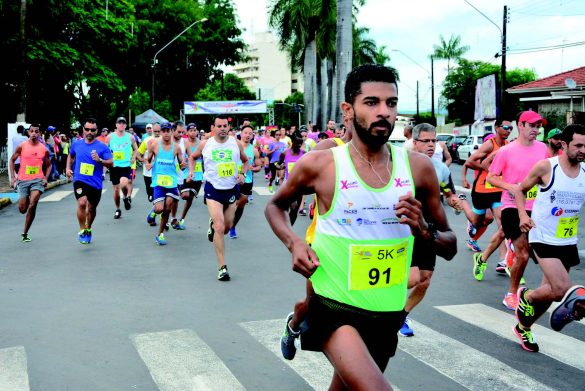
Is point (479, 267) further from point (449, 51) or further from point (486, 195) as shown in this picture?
point (449, 51)

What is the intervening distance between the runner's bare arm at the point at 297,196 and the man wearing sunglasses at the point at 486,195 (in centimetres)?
551

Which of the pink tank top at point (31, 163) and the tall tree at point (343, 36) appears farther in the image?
the tall tree at point (343, 36)

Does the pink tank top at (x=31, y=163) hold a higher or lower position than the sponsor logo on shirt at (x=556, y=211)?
higher

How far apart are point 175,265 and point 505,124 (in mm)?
4748

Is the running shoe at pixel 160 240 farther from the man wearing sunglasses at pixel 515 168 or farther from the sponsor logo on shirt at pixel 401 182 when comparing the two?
the sponsor logo on shirt at pixel 401 182

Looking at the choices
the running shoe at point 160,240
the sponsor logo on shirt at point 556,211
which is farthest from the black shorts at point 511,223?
the running shoe at point 160,240

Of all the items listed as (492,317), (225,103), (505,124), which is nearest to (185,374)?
(492,317)

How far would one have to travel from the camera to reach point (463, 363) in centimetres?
524

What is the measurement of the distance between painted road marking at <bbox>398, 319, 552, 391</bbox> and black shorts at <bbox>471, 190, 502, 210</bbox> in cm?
344

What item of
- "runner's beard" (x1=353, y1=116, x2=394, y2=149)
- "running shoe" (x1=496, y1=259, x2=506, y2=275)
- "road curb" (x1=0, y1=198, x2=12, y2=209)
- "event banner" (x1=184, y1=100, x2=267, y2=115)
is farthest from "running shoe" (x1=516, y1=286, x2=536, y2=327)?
"event banner" (x1=184, y1=100, x2=267, y2=115)

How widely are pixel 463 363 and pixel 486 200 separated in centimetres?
435

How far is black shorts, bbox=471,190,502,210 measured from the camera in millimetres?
9062

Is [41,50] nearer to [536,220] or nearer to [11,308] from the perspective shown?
[11,308]

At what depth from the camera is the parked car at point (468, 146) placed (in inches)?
1405
